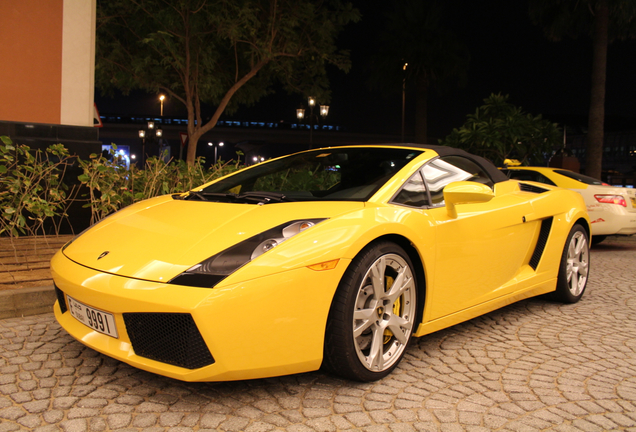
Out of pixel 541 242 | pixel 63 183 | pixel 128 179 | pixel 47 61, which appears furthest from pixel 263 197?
pixel 47 61

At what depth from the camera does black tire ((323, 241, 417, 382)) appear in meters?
2.52

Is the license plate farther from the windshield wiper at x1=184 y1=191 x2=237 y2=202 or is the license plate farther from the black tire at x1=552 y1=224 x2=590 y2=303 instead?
the black tire at x1=552 y1=224 x2=590 y2=303

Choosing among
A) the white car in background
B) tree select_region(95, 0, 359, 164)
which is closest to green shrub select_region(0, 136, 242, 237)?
the white car in background

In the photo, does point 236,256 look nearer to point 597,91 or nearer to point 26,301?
point 26,301

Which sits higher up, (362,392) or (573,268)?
(573,268)

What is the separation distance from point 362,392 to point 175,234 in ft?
4.04

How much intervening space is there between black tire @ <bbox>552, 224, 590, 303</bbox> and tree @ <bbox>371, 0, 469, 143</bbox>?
20242 millimetres

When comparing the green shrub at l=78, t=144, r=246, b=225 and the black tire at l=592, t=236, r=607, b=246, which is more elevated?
the green shrub at l=78, t=144, r=246, b=225

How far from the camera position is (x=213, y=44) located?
17469 mm

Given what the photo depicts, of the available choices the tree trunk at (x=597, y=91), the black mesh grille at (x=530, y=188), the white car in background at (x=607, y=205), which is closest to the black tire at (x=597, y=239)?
the white car in background at (x=607, y=205)

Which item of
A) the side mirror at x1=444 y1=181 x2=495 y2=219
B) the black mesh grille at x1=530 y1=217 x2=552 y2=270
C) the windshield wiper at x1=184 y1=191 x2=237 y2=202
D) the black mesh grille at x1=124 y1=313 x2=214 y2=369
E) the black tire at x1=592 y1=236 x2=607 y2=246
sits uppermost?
the side mirror at x1=444 y1=181 x2=495 y2=219

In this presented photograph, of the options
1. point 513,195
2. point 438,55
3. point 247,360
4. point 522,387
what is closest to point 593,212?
Result: point 513,195

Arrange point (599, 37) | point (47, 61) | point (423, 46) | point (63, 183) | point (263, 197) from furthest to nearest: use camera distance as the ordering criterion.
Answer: point (423, 46) → point (599, 37) → point (47, 61) → point (63, 183) → point (263, 197)

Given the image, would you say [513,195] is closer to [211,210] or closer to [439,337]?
[439,337]
